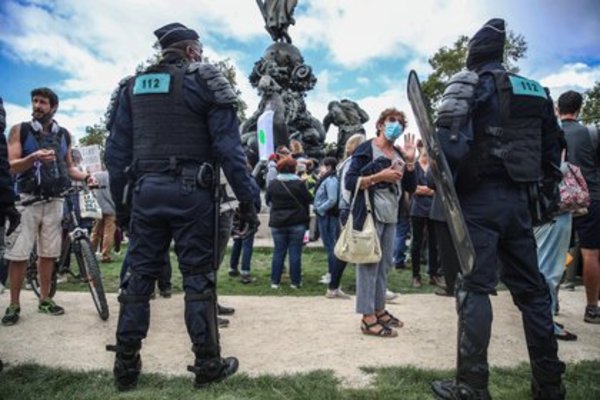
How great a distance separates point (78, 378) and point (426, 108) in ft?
9.37

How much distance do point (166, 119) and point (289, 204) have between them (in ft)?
11.8

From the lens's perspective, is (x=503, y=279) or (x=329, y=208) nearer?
(x=503, y=279)

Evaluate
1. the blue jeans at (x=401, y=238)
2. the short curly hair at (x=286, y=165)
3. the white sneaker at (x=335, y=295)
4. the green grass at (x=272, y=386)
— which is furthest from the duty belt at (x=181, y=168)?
the blue jeans at (x=401, y=238)

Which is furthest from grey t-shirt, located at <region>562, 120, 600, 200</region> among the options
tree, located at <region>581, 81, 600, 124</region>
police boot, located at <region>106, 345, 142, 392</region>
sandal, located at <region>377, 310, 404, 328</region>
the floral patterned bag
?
tree, located at <region>581, 81, 600, 124</region>

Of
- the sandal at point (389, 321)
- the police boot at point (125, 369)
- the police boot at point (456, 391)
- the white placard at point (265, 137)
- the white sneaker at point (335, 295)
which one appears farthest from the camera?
the white placard at point (265, 137)

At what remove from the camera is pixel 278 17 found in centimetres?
2005

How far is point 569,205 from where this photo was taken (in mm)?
4289

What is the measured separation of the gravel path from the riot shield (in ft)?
3.99

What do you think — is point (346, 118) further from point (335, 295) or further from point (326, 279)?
point (335, 295)

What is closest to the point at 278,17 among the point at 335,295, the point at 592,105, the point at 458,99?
the point at 335,295

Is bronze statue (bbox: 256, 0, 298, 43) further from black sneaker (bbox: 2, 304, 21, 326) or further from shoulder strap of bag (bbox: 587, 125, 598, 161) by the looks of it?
black sneaker (bbox: 2, 304, 21, 326)

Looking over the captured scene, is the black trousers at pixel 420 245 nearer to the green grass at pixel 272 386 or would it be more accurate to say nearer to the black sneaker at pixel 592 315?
the black sneaker at pixel 592 315

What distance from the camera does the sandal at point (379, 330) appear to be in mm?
4270

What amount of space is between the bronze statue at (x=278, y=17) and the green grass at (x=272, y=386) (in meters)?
18.7
